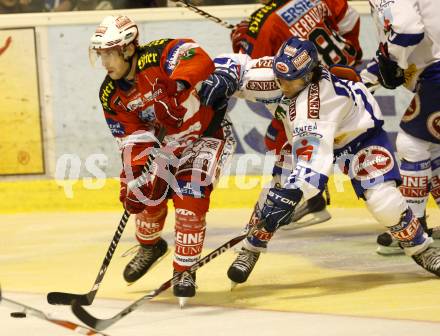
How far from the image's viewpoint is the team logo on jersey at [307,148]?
15.6 ft

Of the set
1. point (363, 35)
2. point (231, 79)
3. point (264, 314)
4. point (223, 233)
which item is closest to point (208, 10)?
point (363, 35)

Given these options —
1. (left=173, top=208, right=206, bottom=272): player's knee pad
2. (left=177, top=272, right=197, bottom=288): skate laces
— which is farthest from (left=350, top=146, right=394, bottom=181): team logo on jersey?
(left=177, top=272, right=197, bottom=288): skate laces

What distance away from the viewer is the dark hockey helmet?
480 cm

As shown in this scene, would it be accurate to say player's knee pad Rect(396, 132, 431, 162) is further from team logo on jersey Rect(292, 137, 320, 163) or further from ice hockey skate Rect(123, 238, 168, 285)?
ice hockey skate Rect(123, 238, 168, 285)

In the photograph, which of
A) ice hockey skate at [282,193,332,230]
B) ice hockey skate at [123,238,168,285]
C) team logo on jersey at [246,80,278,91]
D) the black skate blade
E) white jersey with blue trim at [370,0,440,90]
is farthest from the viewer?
ice hockey skate at [282,193,332,230]

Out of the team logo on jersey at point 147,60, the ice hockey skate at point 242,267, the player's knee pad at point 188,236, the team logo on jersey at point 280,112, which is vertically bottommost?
the ice hockey skate at point 242,267

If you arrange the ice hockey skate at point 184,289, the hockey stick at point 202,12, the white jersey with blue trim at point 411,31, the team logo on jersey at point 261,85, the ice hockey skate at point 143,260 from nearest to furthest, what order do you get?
the ice hockey skate at point 184,289 → the team logo on jersey at point 261,85 → the ice hockey skate at point 143,260 → the white jersey with blue trim at point 411,31 → the hockey stick at point 202,12

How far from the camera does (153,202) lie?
5.19 meters

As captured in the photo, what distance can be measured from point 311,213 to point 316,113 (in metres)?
1.97

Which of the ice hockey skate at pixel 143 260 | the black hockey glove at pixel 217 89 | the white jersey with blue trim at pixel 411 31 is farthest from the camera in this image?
the white jersey with blue trim at pixel 411 31

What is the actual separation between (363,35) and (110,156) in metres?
1.83

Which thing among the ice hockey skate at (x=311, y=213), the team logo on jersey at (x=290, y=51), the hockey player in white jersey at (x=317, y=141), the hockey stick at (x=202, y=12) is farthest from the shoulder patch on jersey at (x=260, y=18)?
the team logo on jersey at (x=290, y=51)

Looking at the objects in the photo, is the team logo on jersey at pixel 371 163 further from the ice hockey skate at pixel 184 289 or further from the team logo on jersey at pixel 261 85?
the ice hockey skate at pixel 184 289

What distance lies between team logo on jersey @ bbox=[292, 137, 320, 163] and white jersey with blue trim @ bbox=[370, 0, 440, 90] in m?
0.95
